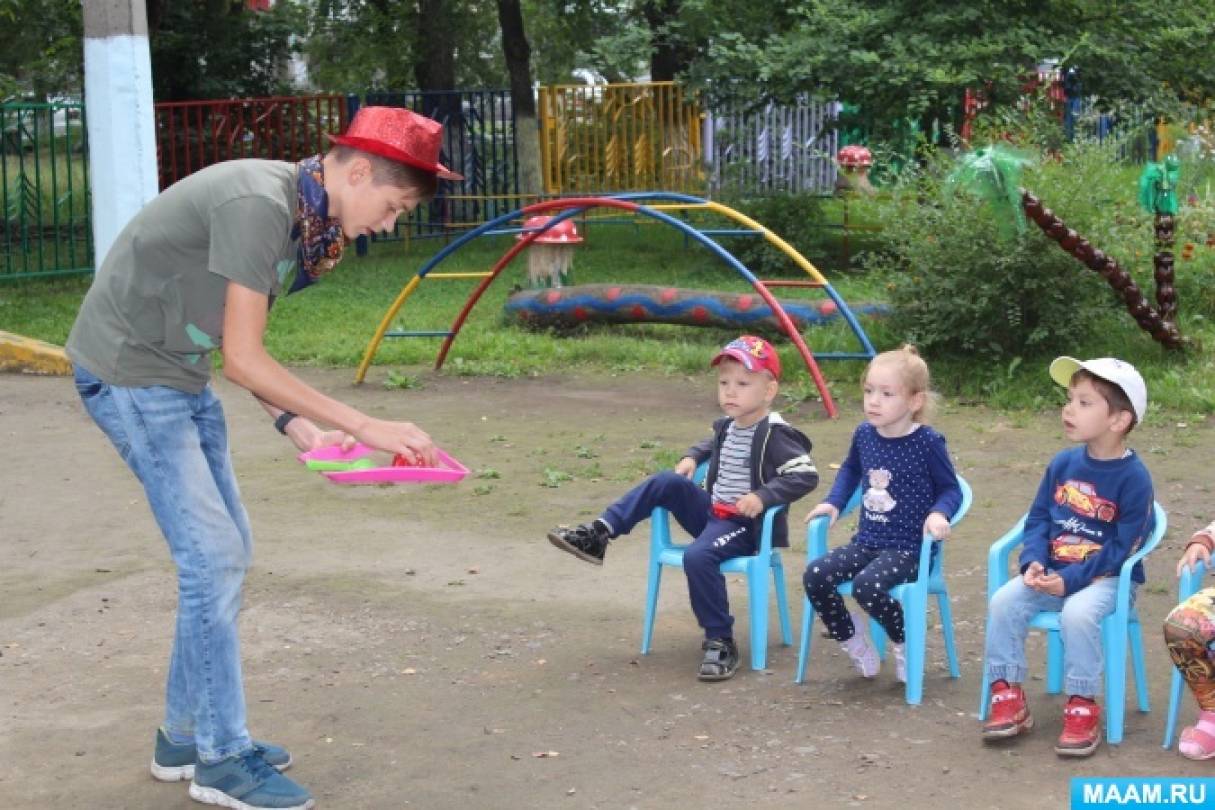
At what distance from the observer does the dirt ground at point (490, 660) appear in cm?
420

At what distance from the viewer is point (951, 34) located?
13945 mm

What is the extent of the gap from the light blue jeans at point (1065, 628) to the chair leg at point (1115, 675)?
28 mm

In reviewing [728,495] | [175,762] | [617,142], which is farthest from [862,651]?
[617,142]

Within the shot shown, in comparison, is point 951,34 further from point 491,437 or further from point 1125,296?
point 491,437

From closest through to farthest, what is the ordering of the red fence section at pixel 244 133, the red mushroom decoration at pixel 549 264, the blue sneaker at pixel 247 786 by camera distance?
the blue sneaker at pixel 247 786
the red mushroom decoration at pixel 549 264
the red fence section at pixel 244 133

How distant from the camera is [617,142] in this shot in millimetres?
18422

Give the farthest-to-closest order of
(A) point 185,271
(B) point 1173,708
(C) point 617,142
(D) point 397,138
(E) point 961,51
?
(C) point 617,142 < (E) point 961,51 < (B) point 1173,708 < (A) point 185,271 < (D) point 397,138

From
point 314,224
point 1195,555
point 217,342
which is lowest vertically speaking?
point 1195,555

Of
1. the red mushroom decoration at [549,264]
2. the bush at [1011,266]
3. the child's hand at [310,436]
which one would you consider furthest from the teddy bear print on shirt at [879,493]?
the red mushroom decoration at [549,264]

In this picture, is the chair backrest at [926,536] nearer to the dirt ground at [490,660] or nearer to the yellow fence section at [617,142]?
the dirt ground at [490,660]

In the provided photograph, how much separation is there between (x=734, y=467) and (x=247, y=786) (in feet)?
6.19

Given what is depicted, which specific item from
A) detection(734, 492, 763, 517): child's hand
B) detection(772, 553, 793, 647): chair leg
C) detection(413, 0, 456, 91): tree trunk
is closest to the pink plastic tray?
detection(734, 492, 763, 517): child's hand

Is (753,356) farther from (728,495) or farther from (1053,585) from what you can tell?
(1053,585)

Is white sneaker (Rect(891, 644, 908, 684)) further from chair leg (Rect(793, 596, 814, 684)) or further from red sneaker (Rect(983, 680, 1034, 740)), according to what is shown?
red sneaker (Rect(983, 680, 1034, 740))
